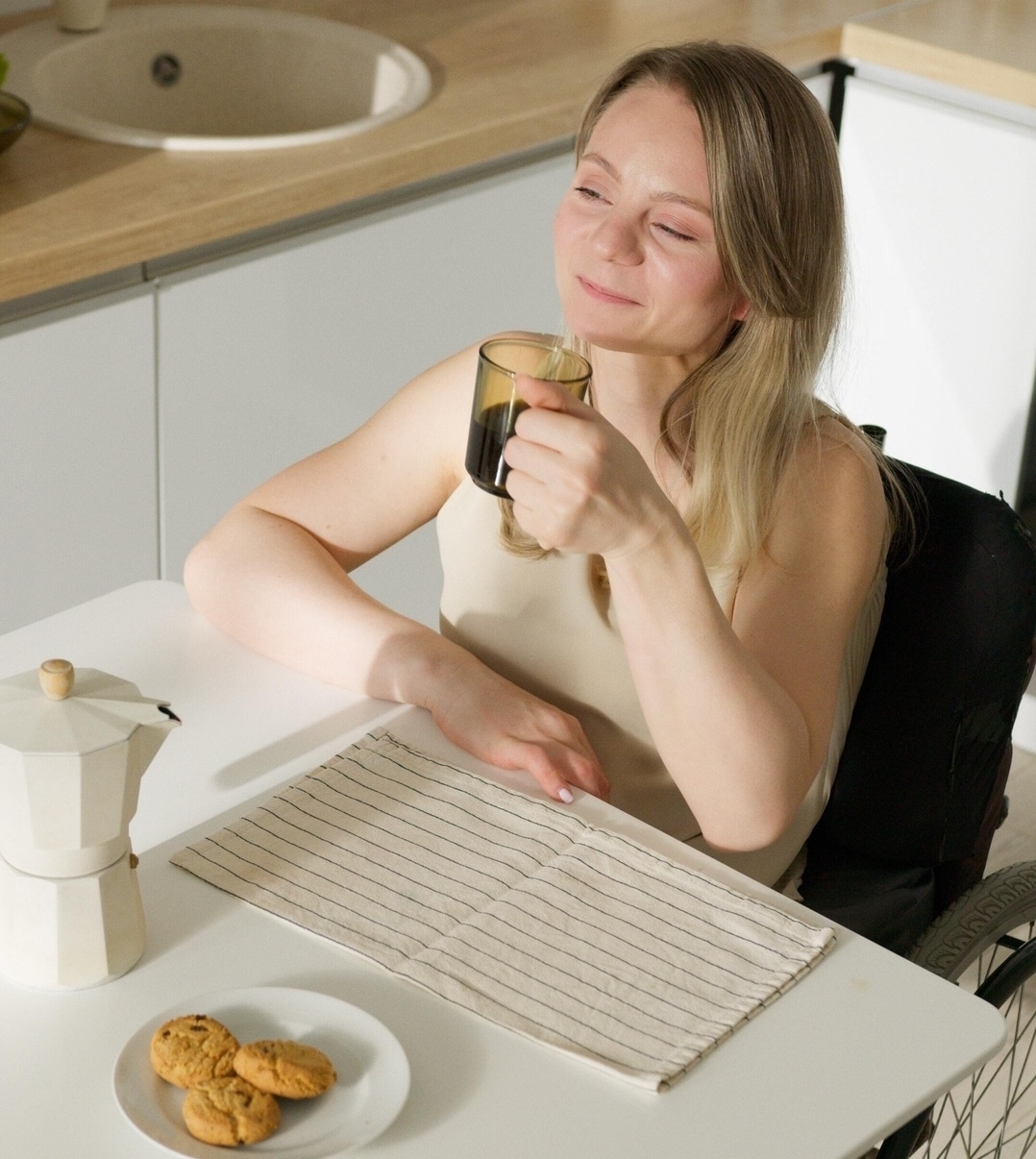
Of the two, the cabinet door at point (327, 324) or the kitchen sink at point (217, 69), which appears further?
the kitchen sink at point (217, 69)

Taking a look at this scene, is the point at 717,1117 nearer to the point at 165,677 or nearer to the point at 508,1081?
the point at 508,1081

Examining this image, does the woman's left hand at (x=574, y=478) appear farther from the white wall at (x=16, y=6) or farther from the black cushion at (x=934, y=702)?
the white wall at (x=16, y=6)

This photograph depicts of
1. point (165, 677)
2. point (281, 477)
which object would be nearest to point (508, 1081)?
point (165, 677)

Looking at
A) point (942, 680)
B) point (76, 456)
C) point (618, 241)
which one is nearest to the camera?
point (618, 241)

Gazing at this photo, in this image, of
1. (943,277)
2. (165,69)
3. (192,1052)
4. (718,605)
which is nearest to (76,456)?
(165,69)

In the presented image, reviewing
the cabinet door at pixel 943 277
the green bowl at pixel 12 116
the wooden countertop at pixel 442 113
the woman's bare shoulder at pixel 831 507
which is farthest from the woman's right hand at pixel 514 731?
the cabinet door at pixel 943 277

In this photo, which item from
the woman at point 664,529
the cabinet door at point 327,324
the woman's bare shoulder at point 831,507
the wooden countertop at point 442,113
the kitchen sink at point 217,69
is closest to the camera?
the woman at point 664,529

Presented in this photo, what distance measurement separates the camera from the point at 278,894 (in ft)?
3.47

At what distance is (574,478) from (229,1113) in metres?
0.43

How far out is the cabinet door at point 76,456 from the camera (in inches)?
74.1

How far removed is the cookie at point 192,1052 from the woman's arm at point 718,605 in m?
0.38

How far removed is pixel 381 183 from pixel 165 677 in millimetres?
965

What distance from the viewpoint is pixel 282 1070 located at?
0.87 metres

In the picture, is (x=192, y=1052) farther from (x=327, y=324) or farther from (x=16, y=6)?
(x=16, y=6)
